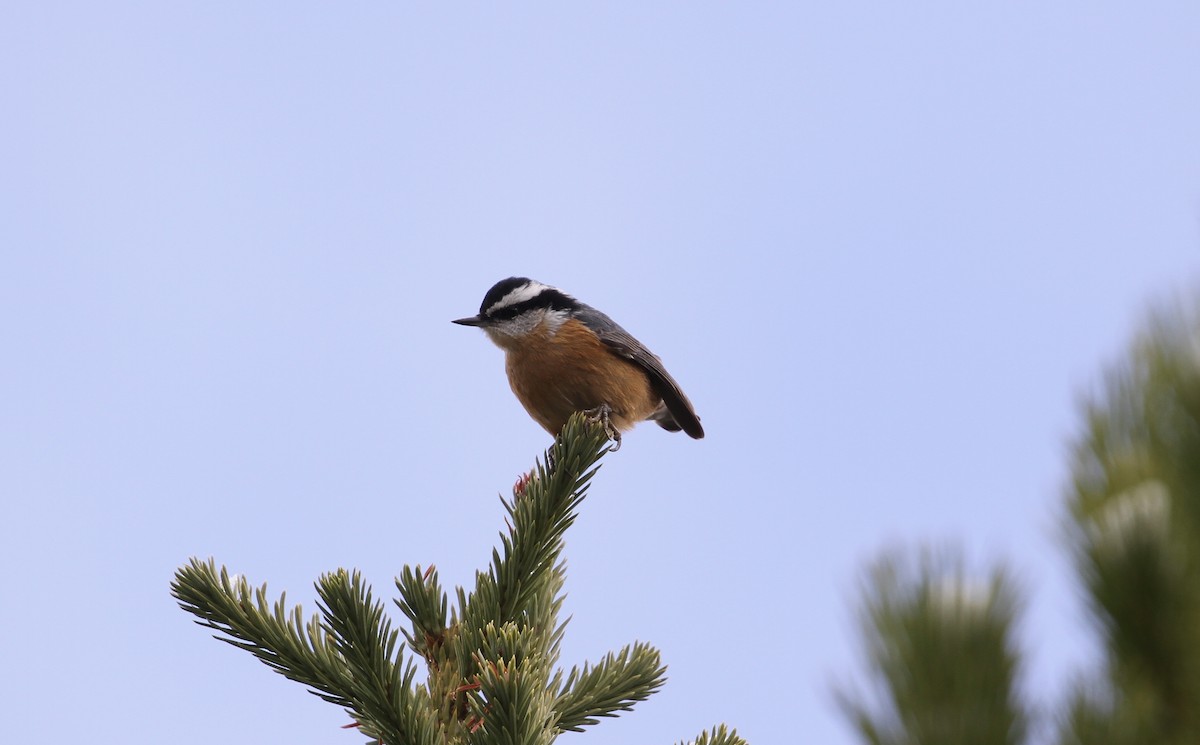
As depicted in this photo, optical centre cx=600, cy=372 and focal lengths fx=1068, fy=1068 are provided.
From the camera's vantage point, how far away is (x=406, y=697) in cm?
226

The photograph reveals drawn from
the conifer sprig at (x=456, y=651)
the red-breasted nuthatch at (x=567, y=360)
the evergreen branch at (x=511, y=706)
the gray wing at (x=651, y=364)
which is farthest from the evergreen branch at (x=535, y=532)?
the gray wing at (x=651, y=364)

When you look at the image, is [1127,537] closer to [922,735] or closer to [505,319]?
[922,735]

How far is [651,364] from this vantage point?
6695 mm

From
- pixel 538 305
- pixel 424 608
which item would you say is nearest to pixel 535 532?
pixel 424 608

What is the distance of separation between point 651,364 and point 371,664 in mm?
4526

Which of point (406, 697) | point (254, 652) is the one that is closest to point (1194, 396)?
point (406, 697)

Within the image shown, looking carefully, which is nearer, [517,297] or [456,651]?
[456,651]

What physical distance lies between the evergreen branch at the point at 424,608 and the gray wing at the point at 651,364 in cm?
381

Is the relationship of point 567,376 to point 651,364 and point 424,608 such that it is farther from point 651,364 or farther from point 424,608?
point 424,608

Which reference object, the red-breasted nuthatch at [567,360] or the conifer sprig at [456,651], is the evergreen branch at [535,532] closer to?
the conifer sprig at [456,651]

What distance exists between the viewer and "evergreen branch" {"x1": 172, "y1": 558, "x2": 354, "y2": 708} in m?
2.35

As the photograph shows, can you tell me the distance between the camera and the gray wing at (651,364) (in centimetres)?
643

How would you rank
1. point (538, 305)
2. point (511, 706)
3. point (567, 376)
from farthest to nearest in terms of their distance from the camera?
point (538, 305) < point (567, 376) < point (511, 706)

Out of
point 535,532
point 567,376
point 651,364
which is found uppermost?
point 651,364
